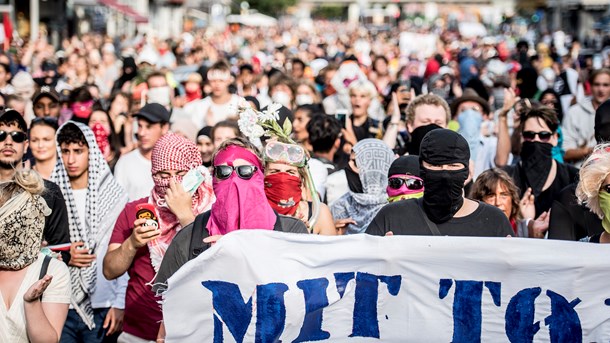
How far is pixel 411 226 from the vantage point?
5160mm

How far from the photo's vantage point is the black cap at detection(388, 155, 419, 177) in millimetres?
5887

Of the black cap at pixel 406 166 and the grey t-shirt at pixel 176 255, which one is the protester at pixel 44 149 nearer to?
the black cap at pixel 406 166

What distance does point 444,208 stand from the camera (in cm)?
512

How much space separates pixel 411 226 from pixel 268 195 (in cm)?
85

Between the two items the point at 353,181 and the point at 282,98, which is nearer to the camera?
the point at 353,181

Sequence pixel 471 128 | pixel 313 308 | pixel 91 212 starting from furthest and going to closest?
pixel 471 128
pixel 91 212
pixel 313 308

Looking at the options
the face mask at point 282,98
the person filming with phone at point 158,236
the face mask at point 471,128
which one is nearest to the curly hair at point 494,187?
the person filming with phone at point 158,236

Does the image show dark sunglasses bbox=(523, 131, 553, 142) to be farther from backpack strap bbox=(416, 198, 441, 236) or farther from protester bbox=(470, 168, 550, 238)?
backpack strap bbox=(416, 198, 441, 236)

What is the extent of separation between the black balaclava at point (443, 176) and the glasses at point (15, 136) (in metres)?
3.00

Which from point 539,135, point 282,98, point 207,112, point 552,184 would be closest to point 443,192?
point 552,184

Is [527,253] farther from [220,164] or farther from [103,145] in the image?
[103,145]

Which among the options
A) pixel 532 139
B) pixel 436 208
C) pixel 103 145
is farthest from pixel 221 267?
pixel 103 145

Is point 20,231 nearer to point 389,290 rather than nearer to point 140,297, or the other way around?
point 140,297

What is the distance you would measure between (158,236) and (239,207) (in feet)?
2.54
